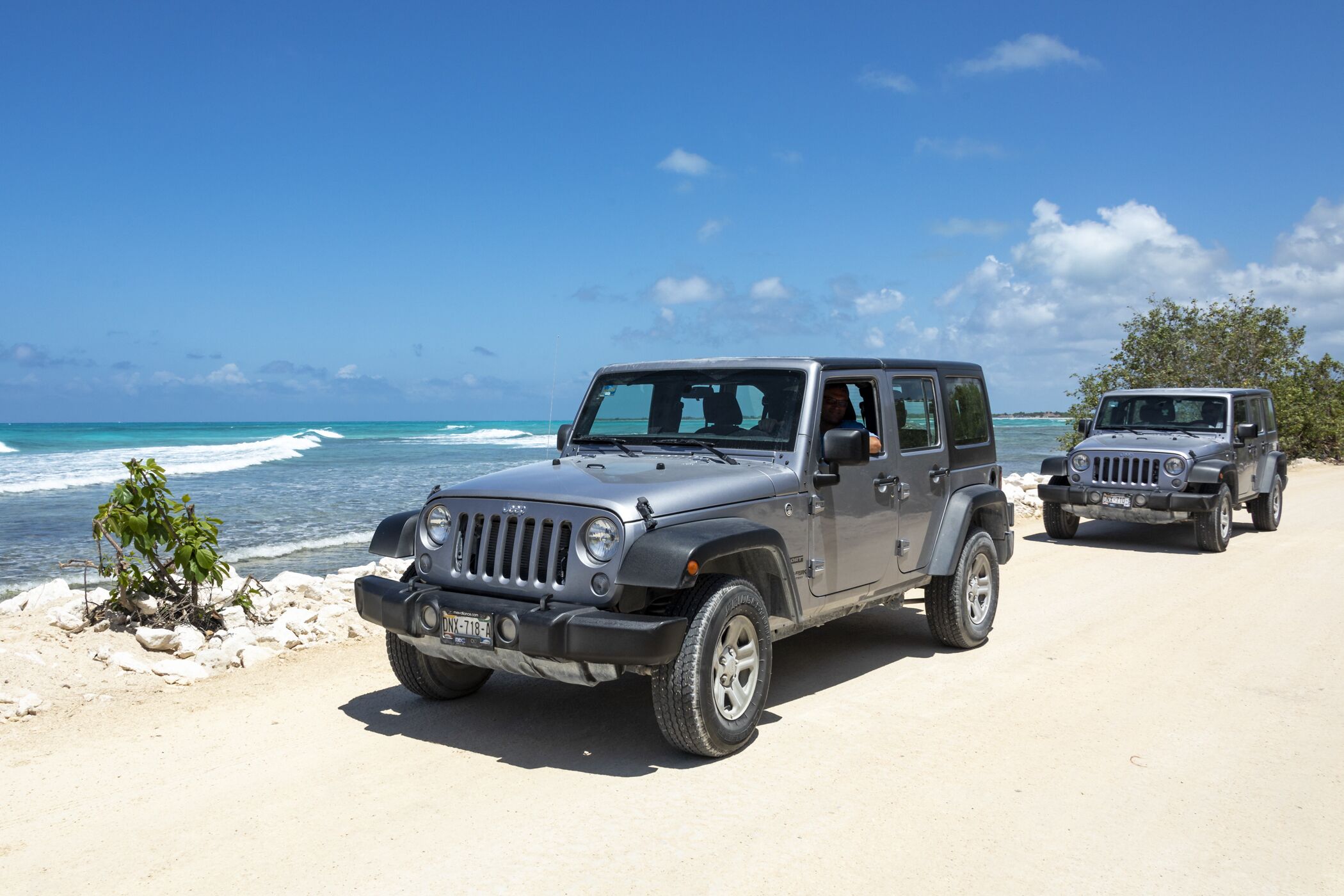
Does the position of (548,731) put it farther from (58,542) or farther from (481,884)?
(58,542)

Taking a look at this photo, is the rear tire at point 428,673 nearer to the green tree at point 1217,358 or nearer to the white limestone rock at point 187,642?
the white limestone rock at point 187,642

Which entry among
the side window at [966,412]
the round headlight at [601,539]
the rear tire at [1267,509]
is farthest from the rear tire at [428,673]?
the rear tire at [1267,509]

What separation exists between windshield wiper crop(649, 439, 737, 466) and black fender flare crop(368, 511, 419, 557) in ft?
4.75

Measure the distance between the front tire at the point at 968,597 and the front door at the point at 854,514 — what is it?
79 cm

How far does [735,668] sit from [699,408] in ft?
5.59

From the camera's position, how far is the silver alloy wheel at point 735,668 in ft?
16.1

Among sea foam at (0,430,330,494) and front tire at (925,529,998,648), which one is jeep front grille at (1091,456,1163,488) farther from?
sea foam at (0,430,330,494)

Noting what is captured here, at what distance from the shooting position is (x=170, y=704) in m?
6.01

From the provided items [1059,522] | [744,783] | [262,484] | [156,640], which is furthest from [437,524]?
[262,484]

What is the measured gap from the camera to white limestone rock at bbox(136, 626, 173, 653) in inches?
279

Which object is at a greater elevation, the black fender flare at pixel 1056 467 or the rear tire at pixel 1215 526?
the black fender flare at pixel 1056 467

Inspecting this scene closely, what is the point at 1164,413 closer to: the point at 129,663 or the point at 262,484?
the point at 129,663

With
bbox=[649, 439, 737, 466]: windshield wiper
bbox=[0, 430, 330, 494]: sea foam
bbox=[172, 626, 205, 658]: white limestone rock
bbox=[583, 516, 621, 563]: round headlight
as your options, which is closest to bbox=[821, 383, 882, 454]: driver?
bbox=[649, 439, 737, 466]: windshield wiper

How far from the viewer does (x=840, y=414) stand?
20.5ft
